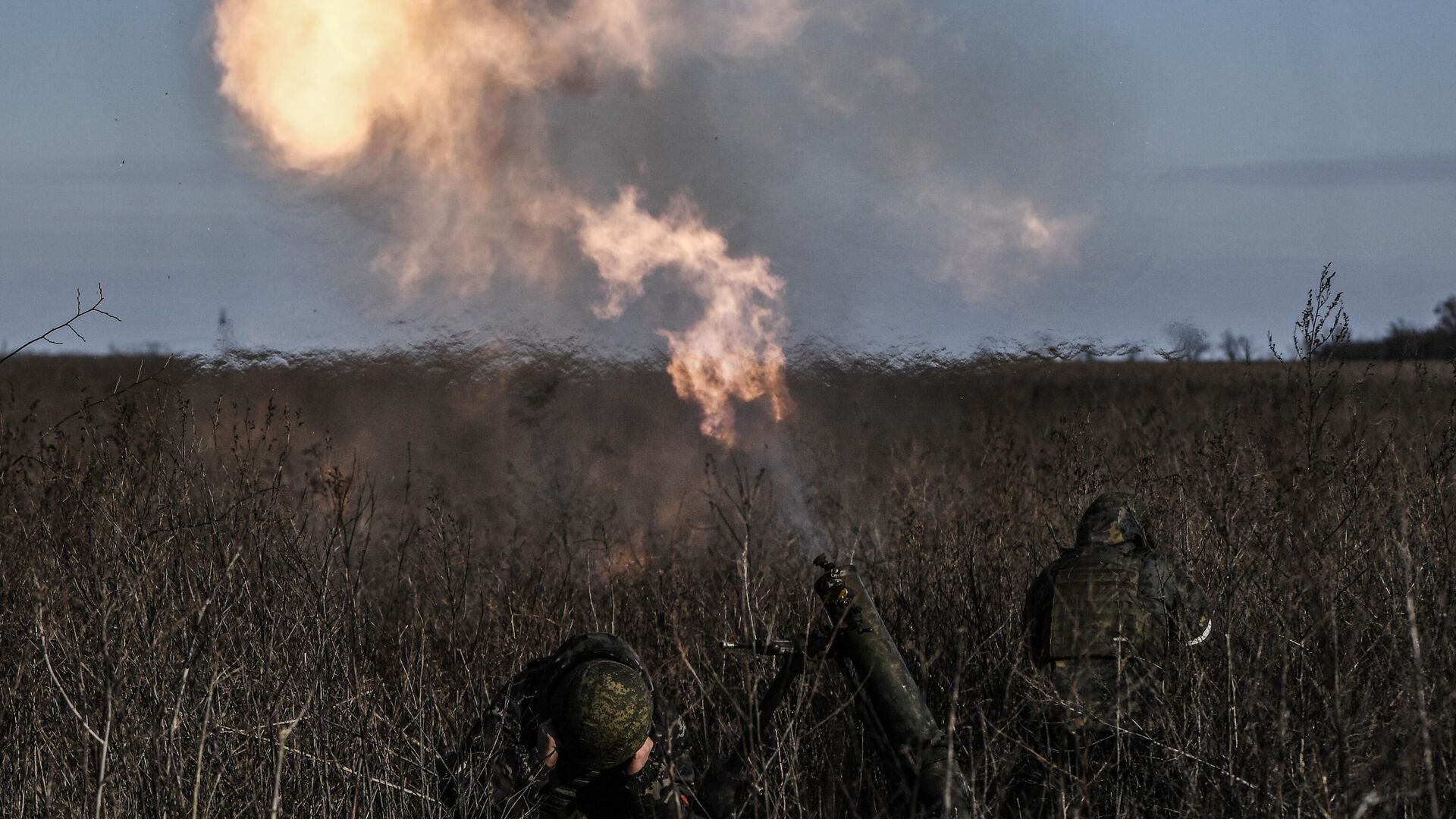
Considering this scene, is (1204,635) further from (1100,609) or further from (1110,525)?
(1110,525)

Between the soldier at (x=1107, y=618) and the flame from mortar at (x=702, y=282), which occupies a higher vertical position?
the flame from mortar at (x=702, y=282)

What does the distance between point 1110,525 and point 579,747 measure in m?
3.21

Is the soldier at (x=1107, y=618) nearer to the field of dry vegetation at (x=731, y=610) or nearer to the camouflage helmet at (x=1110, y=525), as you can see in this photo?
the camouflage helmet at (x=1110, y=525)

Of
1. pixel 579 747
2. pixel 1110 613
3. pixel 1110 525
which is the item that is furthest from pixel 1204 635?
pixel 579 747

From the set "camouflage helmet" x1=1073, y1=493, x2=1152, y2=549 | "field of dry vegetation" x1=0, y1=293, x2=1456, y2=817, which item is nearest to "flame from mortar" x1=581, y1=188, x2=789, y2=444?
"field of dry vegetation" x1=0, y1=293, x2=1456, y2=817

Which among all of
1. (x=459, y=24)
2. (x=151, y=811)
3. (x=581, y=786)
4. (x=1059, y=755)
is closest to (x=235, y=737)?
(x=151, y=811)

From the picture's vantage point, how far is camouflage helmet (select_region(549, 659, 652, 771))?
16.1ft

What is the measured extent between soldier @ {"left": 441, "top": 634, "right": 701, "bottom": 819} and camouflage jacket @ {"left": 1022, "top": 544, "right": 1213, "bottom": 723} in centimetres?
179

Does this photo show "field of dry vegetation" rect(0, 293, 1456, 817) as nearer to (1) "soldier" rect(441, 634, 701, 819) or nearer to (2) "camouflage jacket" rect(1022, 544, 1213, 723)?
(2) "camouflage jacket" rect(1022, 544, 1213, 723)

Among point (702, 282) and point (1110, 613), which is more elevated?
point (702, 282)

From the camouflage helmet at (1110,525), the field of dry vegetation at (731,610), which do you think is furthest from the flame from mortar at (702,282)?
the camouflage helmet at (1110,525)

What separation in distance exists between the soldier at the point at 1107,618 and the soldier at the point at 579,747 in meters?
1.74

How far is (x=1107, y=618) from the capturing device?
5.82 metres

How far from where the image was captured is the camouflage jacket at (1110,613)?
5539 millimetres
